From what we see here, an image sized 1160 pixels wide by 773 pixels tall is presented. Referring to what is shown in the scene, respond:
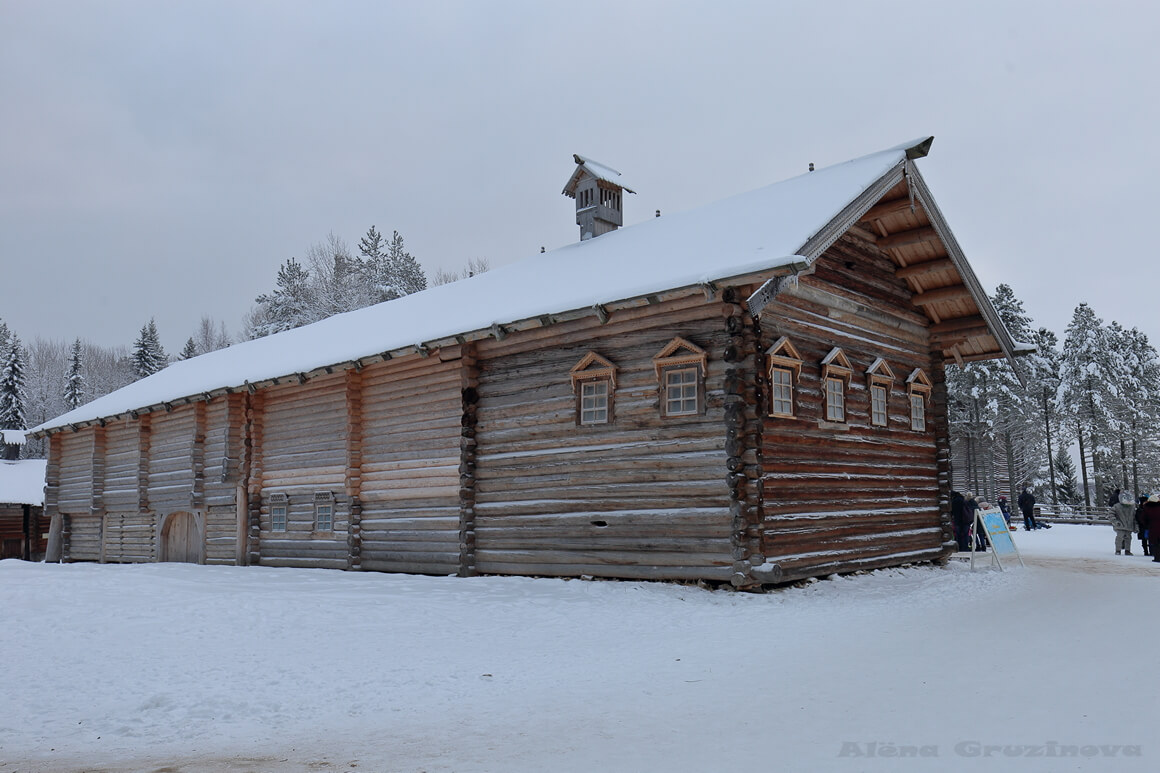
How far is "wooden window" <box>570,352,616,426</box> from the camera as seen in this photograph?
591 inches

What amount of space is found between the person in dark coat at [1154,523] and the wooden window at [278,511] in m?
20.4

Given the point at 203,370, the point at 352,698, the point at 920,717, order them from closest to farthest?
the point at 920,717 < the point at 352,698 < the point at 203,370

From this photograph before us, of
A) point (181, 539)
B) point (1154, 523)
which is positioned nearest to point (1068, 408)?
point (1154, 523)

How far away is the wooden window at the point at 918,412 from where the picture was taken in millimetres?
18562

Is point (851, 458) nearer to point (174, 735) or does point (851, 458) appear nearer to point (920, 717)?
point (920, 717)

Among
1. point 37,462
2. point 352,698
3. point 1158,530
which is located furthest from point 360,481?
point 37,462

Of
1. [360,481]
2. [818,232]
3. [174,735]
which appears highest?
[818,232]

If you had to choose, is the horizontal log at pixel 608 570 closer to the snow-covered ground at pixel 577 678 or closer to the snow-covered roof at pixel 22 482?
the snow-covered ground at pixel 577 678

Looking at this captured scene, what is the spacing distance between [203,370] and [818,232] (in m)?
22.1

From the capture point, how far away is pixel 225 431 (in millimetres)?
23328

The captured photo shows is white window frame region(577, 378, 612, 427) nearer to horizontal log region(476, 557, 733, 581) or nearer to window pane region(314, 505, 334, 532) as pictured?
horizontal log region(476, 557, 733, 581)

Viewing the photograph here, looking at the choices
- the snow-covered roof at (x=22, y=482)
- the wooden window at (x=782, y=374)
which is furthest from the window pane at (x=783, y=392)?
the snow-covered roof at (x=22, y=482)

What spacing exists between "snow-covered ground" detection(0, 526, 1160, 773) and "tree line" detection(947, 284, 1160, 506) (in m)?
38.0

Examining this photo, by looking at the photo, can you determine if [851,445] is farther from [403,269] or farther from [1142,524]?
[403,269]
